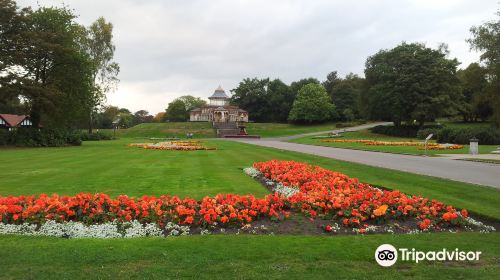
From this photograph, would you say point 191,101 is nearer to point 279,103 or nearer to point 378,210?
point 279,103

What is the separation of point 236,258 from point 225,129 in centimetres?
7826

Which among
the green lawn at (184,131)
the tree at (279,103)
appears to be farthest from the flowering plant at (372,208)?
the tree at (279,103)

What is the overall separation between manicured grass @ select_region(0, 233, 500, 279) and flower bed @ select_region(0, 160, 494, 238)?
63 cm

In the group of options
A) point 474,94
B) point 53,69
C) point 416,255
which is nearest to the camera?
point 416,255

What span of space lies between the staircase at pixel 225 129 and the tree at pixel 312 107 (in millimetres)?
16884

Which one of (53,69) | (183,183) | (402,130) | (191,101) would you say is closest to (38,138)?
(53,69)

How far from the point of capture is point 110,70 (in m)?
60.9

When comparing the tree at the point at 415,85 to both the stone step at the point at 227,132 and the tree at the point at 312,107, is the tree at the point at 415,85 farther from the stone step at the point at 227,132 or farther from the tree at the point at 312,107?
the tree at the point at 312,107

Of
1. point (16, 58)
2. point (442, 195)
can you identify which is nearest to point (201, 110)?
point (16, 58)

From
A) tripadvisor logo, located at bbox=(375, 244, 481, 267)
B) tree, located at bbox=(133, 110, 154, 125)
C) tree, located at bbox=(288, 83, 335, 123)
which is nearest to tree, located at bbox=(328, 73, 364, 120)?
tree, located at bbox=(288, 83, 335, 123)

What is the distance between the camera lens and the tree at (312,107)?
3757 inches

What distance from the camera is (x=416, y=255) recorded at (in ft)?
18.6

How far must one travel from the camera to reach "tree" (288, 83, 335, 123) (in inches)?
3757

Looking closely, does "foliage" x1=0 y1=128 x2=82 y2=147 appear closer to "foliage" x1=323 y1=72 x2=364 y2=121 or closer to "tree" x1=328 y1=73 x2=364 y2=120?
"foliage" x1=323 y1=72 x2=364 y2=121
